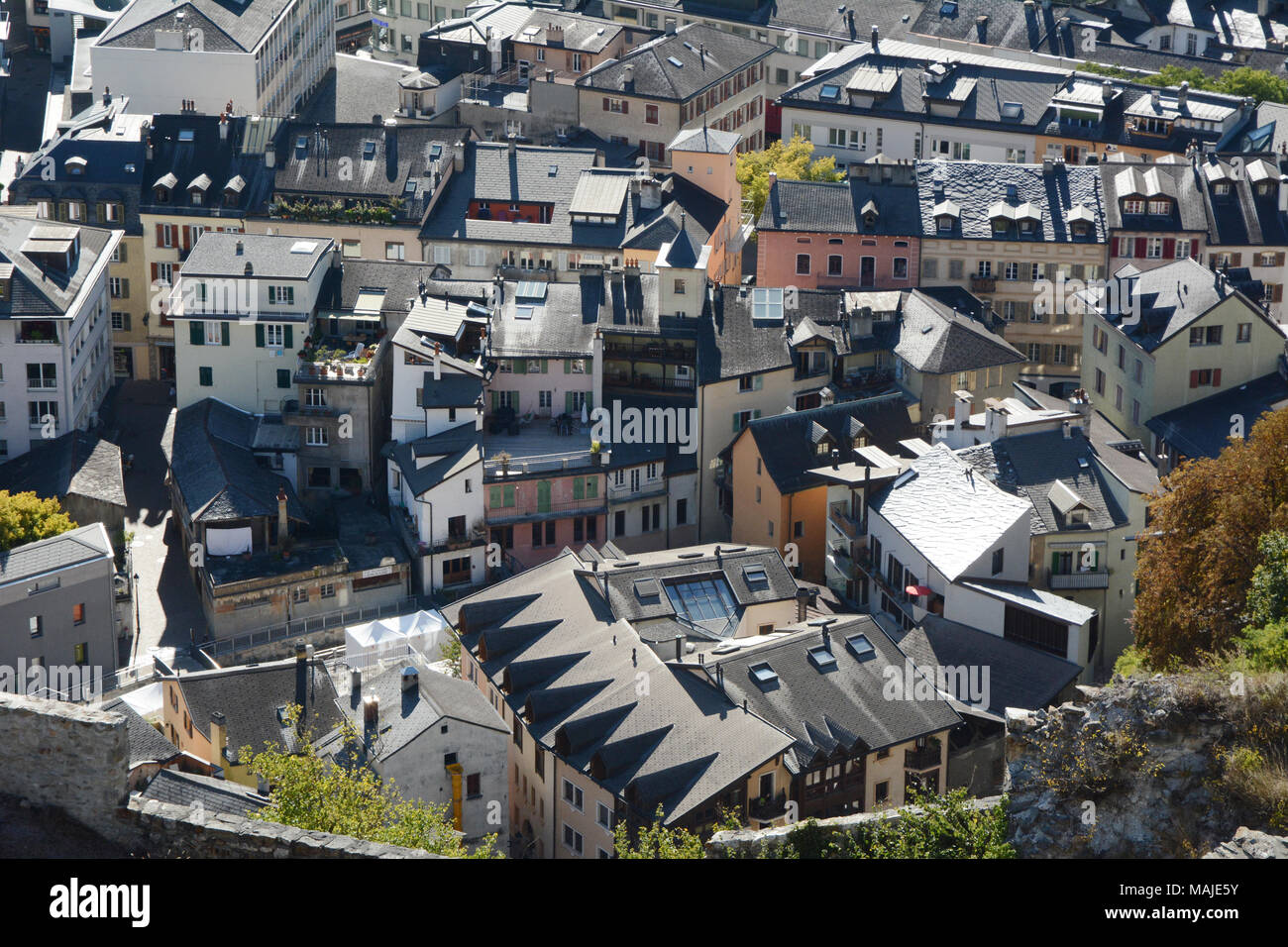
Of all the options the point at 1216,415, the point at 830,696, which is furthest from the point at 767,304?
the point at 830,696

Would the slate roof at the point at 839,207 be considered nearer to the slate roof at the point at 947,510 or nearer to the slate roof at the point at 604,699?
the slate roof at the point at 947,510

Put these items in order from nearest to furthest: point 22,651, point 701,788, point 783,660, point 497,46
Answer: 1. point 701,788
2. point 783,660
3. point 22,651
4. point 497,46

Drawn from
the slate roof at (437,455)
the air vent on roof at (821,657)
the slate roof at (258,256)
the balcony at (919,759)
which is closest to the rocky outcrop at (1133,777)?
the balcony at (919,759)

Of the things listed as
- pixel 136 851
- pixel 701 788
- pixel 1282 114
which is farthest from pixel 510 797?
pixel 1282 114

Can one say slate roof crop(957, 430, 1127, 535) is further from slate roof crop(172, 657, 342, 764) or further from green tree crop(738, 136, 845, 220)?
green tree crop(738, 136, 845, 220)

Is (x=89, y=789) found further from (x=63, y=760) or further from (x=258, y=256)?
(x=258, y=256)

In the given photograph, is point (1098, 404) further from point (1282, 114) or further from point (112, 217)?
point (112, 217)
